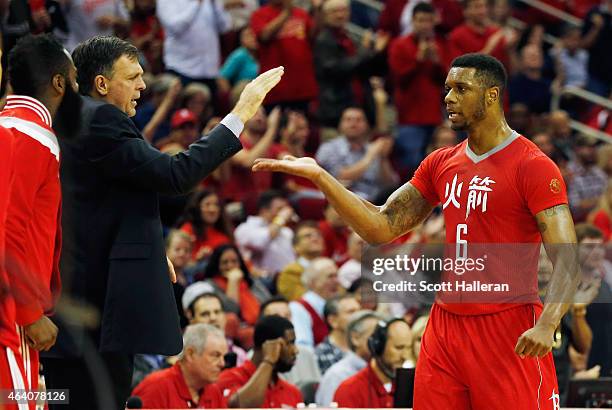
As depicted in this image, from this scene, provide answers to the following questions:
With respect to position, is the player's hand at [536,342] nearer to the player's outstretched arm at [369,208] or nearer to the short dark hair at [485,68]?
the player's outstretched arm at [369,208]

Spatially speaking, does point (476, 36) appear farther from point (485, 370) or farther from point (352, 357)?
point (485, 370)

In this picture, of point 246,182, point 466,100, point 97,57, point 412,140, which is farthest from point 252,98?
point 412,140

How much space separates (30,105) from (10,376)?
1098mm

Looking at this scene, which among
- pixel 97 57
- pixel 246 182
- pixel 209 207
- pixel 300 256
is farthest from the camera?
pixel 246 182

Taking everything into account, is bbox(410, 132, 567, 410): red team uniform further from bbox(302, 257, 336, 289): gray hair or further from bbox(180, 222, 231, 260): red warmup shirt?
bbox(180, 222, 231, 260): red warmup shirt

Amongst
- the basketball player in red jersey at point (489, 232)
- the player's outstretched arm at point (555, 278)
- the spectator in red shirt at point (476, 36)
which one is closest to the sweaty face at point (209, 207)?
the spectator in red shirt at point (476, 36)

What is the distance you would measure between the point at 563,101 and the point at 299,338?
709 centimetres

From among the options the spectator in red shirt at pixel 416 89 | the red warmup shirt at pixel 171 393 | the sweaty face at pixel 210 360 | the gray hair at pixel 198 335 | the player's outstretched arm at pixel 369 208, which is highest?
the spectator in red shirt at pixel 416 89

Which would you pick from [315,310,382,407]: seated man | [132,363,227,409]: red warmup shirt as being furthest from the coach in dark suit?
[315,310,382,407]: seated man

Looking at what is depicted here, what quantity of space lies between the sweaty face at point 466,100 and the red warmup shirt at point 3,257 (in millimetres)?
2185

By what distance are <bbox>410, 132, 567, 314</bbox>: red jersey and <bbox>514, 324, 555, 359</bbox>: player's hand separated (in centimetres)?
36

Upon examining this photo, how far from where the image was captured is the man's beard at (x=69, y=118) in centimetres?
574

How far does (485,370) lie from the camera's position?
6090 millimetres

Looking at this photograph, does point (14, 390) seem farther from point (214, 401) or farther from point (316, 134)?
point (316, 134)
